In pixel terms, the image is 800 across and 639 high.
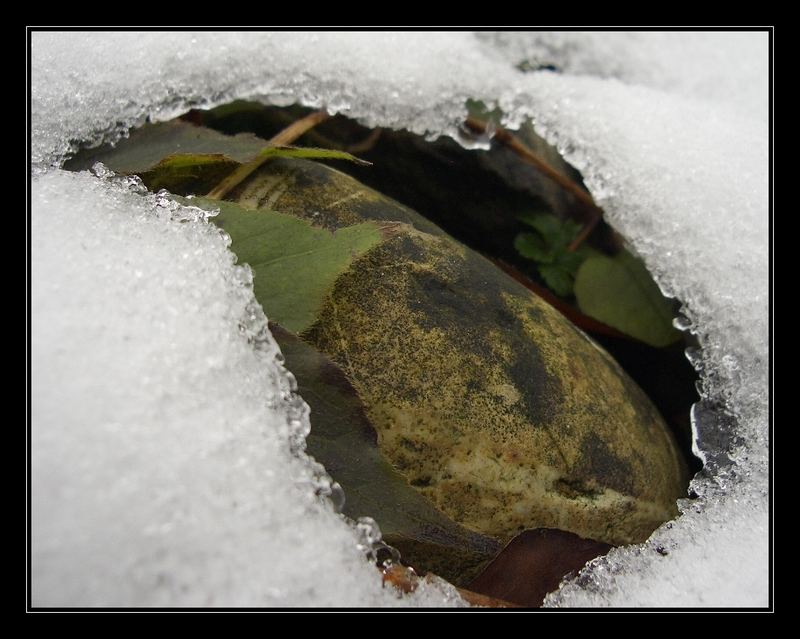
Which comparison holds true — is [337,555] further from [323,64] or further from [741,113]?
[741,113]

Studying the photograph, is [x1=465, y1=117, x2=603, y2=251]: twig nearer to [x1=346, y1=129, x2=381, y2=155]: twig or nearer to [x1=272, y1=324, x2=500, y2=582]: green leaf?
[x1=346, y1=129, x2=381, y2=155]: twig

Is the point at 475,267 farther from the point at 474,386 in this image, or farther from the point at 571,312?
the point at 571,312

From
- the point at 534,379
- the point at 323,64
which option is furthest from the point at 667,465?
the point at 323,64

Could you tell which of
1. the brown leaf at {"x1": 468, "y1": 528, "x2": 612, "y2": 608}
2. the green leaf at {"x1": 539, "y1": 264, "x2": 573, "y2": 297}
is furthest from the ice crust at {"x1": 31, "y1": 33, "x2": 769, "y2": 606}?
the green leaf at {"x1": 539, "y1": 264, "x2": 573, "y2": 297}

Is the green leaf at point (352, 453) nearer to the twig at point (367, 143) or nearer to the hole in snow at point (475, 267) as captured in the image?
the hole in snow at point (475, 267)

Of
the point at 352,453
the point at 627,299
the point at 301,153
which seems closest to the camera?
the point at 352,453

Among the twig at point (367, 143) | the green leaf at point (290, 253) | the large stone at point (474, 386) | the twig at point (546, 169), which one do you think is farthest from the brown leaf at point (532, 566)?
the twig at point (367, 143)

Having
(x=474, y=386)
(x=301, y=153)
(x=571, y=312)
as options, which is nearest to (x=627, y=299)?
(x=571, y=312)
